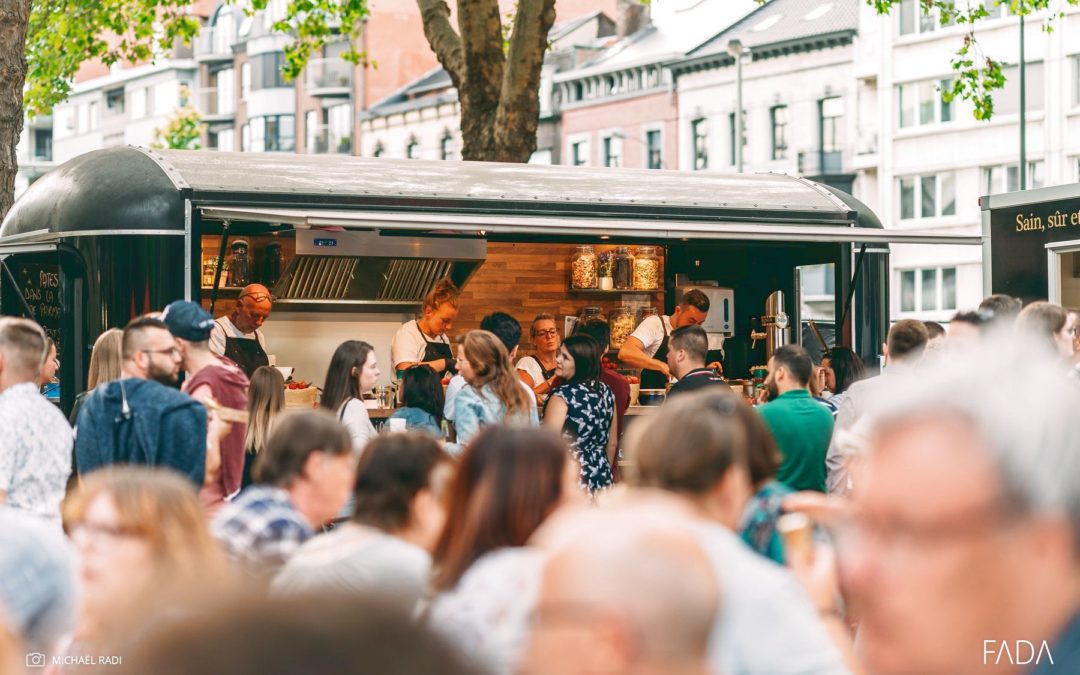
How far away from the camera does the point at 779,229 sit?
11797 mm

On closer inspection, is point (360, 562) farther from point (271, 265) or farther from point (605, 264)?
point (605, 264)

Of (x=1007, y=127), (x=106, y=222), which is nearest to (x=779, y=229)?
(x=106, y=222)

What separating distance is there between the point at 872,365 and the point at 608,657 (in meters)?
11.5

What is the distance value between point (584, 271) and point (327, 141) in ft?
172

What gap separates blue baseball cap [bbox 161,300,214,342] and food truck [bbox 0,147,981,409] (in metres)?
2.73

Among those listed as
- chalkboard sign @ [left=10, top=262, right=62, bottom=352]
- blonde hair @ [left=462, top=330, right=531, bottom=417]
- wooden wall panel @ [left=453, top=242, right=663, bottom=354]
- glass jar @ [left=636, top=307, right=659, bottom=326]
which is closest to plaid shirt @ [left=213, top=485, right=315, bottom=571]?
blonde hair @ [left=462, top=330, right=531, bottom=417]

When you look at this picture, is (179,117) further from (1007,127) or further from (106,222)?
(106,222)

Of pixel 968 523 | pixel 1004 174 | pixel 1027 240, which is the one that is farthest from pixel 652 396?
pixel 1004 174

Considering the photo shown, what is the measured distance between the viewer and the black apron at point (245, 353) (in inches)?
468

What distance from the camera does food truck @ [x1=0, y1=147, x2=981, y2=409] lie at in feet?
35.0

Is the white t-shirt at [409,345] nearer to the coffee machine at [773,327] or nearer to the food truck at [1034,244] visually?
the coffee machine at [773,327]

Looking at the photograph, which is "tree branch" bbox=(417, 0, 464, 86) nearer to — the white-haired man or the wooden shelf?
the wooden shelf

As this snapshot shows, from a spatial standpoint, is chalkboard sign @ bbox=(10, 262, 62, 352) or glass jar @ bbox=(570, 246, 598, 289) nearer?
chalkboard sign @ bbox=(10, 262, 62, 352)

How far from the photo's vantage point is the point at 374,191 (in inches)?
444
